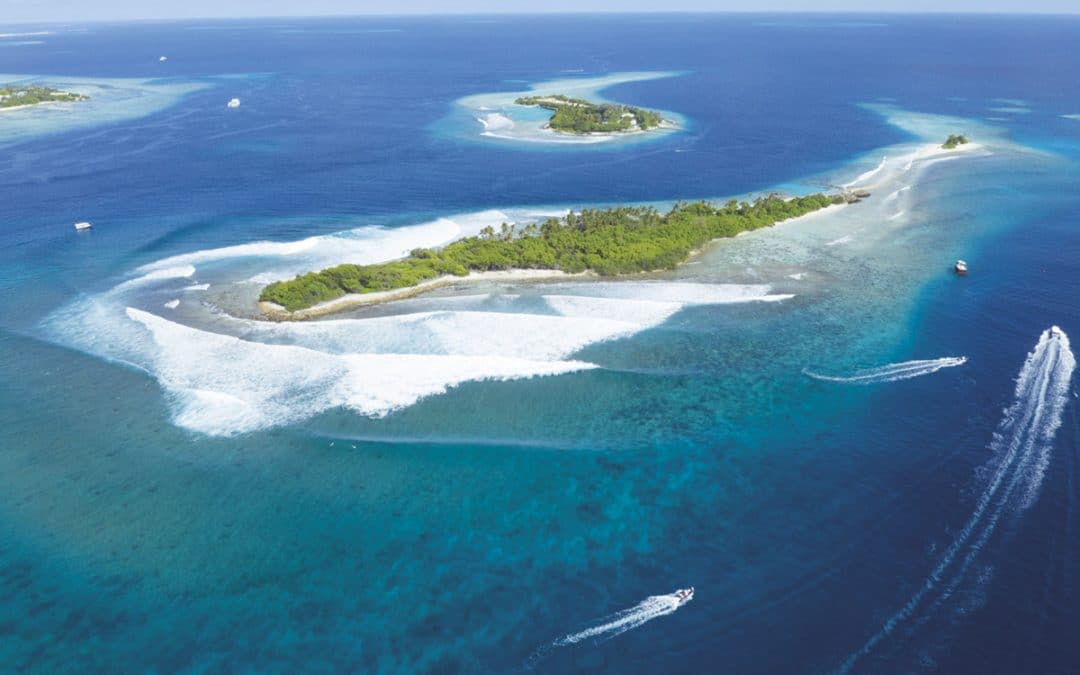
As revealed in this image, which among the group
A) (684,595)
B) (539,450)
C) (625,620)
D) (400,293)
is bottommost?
(625,620)

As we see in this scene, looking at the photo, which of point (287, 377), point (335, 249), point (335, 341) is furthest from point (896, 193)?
point (287, 377)

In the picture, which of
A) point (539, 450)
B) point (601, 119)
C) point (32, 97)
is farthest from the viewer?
point (32, 97)

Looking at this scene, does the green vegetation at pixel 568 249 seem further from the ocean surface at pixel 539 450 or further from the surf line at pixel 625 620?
the surf line at pixel 625 620

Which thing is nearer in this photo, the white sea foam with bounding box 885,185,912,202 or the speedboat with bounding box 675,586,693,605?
the speedboat with bounding box 675,586,693,605

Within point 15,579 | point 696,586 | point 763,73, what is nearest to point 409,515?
point 696,586

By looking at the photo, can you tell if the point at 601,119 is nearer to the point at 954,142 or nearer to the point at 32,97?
the point at 954,142

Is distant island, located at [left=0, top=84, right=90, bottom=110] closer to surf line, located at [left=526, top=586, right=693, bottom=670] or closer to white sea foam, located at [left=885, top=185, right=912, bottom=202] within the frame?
white sea foam, located at [left=885, top=185, right=912, bottom=202]

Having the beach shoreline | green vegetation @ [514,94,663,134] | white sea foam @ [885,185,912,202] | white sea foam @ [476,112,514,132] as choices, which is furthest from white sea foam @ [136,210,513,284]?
white sea foam @ [476,112,514,132]

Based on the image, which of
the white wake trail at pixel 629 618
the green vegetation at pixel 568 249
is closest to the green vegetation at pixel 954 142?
the green vegetation at pixel 568 249
